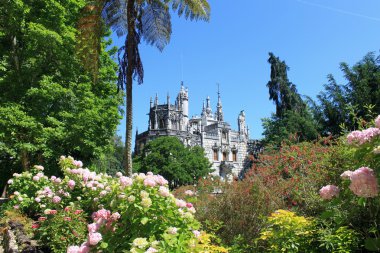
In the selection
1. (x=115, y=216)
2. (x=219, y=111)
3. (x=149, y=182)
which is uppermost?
(x=219, y=111)

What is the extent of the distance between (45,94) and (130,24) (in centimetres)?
591

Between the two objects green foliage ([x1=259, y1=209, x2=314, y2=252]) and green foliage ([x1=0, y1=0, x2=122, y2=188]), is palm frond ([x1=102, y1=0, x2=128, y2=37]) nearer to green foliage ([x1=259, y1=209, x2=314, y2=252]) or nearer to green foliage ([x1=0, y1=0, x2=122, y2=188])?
green foliage ([x1=0, y1=0, x2=122, y2=188])

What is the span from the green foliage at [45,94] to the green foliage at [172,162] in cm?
2756

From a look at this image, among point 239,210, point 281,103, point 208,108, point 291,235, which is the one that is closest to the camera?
point 291,235

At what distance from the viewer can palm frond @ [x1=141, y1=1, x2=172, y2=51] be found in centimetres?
1171

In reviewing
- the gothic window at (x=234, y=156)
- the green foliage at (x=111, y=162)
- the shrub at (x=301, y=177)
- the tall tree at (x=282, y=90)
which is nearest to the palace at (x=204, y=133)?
the gothic window at (x=234, y=156)

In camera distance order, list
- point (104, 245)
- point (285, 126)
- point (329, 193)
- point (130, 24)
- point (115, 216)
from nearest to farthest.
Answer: point (329, 193), point (104, 245), point (115, 216), point (130, 24), point (285, 126)

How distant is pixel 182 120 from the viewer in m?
56.5

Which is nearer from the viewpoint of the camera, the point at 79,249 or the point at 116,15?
the point at 79,249

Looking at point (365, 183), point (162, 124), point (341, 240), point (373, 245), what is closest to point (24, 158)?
point (341, 240)

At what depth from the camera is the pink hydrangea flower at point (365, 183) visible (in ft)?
7.95

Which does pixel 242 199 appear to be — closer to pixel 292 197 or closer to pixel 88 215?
pixel 292 197

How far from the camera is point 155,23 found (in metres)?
11.8

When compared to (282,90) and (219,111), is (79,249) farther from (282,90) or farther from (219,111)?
(219,111)
